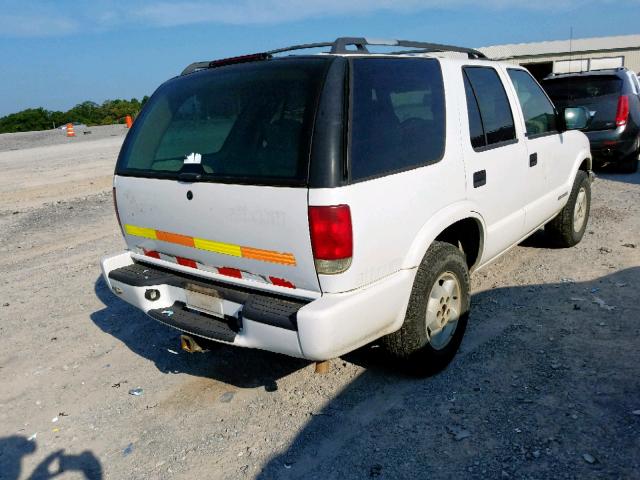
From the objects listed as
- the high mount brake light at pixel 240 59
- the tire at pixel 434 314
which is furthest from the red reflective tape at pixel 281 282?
the high mount brake light at pixel 240 59

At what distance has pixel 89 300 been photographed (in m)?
5.14

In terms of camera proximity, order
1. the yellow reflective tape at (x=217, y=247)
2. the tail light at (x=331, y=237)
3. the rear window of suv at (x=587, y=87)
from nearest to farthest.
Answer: the tail light at (x=331, y=237) < the yellow reflective tape at (x=217, y=247) < the rear window of suv at (x=587, y=87)

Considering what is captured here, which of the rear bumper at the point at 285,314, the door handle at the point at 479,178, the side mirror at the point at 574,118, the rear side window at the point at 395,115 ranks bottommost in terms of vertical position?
the rear bumper at the point at 285,314

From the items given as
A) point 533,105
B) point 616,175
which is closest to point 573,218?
point 533,105

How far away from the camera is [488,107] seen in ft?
12.6

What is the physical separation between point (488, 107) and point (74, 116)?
5357 cm

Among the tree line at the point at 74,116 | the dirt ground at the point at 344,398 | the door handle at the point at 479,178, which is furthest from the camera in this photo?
the tree line at the point at 74,116

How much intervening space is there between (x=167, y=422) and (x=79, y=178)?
11.6 metres

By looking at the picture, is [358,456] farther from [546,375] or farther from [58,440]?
[58,440]

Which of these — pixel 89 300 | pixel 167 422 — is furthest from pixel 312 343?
pixel 89 300

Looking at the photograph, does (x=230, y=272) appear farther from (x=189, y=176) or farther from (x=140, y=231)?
(x=140, y=231)

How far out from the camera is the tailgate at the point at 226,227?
261 cm

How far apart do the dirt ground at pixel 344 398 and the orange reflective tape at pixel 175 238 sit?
101 centimetres

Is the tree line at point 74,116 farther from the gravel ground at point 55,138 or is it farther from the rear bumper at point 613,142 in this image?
the rear bumper at point 613,142
